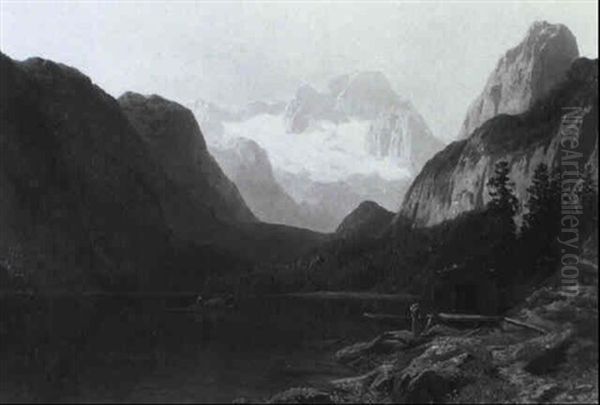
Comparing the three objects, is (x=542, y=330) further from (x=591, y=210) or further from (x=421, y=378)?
(x=421, y=378)

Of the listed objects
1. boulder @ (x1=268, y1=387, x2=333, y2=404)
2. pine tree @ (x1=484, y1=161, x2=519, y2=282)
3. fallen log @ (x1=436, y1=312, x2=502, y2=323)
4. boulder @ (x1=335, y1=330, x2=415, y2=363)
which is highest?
pine tree @ (x1=484, y1=161, x2=519, y2=282)

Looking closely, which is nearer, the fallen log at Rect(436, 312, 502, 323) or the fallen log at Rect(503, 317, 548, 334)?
the fallen log at Rect(503, 317, 548, 334)

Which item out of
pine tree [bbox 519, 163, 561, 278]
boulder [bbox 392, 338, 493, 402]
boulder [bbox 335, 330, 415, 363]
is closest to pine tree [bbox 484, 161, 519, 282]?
pine tree [bbox 519, 163, 561, 278]

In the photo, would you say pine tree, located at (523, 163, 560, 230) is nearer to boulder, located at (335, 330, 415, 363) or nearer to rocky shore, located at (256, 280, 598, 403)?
boulder, located at (335, 330, 415, 363)

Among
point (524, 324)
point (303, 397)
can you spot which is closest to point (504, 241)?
point (524, 324)

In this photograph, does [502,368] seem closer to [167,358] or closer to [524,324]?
[524,324]

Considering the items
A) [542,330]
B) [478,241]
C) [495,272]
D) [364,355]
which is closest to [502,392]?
[542,330]
